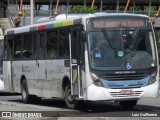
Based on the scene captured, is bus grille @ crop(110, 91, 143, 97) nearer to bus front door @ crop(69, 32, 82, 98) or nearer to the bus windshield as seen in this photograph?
the bus windshield

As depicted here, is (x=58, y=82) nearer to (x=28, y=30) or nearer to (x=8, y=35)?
(x=28, y=30)

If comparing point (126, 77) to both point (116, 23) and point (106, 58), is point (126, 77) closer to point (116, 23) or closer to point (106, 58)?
point (106, 58)

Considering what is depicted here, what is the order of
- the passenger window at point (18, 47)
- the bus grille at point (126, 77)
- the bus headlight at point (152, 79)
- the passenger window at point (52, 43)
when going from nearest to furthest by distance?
the bus grille at point (126, 77) < the bus headlight at point (152, 79) < the passenger window at point (52, 43) < the passenger window at point (18, 47)

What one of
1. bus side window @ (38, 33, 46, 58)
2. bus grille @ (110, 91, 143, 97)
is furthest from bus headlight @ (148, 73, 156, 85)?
bus side window @ (38, 33, 46, 58)

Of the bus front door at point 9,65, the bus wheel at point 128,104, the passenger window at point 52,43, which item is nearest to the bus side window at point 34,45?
the passenger window at point 52,43

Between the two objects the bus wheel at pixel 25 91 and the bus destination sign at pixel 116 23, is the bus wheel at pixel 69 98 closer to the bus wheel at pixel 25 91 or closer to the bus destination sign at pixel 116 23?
the bus destination sign at pixel 116 23

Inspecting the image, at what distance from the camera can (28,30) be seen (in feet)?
73.6

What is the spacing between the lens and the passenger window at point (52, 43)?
19.8 m

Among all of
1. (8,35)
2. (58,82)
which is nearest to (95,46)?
(58,82)

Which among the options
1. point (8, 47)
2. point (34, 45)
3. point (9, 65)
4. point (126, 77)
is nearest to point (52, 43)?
point (34, 45)

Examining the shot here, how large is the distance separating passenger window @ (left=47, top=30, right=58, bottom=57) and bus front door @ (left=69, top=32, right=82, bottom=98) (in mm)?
1373

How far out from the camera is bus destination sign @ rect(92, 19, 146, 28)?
17734mm

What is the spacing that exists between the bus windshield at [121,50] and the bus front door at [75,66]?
2.15 ft

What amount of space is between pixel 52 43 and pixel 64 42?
1.10 metres
